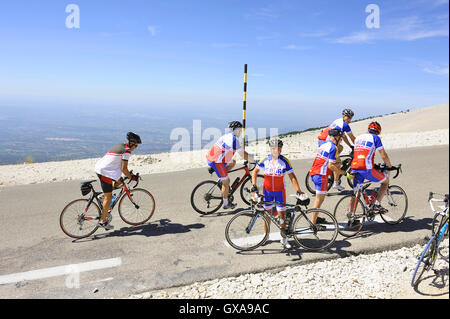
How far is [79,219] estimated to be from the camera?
5953 millimetres

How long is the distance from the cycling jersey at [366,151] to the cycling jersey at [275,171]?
1.79 m

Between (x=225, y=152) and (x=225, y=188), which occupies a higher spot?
(x=225, y=152)

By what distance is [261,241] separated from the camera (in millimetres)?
5477

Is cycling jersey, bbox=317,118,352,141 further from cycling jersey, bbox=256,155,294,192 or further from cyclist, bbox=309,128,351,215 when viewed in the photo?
cycling jersey, bbox=256,155,294,192

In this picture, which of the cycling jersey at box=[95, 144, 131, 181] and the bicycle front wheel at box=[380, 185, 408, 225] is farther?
the bicycle front wheel at box=[380, 185, 408, 225]

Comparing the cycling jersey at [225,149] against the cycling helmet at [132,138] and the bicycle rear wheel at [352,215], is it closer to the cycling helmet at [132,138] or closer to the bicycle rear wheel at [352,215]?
the cycling helmet at [132,138]

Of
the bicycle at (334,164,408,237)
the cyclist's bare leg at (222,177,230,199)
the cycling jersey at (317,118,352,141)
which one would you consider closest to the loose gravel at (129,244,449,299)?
the bicycle at (334,164,408,237)

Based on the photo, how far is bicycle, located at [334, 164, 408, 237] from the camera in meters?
6.00

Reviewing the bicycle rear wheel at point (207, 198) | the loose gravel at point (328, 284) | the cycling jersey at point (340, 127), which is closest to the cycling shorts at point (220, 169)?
the bicycle rear wheel at point (207, 198)

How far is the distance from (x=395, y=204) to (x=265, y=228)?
3.28 meters

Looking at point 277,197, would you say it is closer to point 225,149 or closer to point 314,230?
point 314,230

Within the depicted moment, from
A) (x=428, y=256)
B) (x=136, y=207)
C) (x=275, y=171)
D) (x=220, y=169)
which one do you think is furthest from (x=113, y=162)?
(x=428, y=256)

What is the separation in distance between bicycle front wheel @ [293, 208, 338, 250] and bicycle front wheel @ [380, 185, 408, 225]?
5.36 ft
